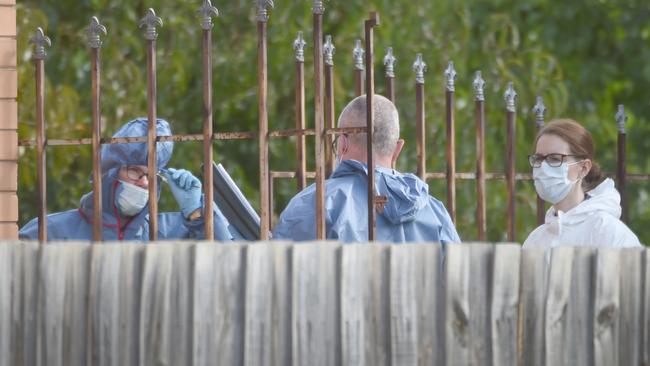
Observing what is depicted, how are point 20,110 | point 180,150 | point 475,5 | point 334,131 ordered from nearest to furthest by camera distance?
1. point 334,131
2. point 20,110
3. point 180,150
4. point 475,5

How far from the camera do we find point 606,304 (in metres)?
3.81

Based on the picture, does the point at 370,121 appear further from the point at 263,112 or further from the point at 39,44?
the point at 39,44

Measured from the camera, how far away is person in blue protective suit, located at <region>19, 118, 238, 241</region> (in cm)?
616

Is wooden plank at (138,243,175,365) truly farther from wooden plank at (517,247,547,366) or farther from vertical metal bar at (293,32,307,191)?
vertical metal bar at (293,32,307,191)

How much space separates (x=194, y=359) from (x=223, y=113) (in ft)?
22.7

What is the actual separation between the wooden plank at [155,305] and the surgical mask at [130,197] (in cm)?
227

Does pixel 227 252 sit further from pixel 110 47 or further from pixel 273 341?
pixel 110 47

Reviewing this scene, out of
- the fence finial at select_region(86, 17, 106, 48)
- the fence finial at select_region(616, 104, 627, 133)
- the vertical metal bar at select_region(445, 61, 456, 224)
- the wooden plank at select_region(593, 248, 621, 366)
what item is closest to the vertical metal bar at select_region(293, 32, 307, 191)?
the vertical metal bar at select_region(445, 61, 456, 224)

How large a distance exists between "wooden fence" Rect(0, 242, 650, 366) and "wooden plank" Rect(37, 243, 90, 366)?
29 mm

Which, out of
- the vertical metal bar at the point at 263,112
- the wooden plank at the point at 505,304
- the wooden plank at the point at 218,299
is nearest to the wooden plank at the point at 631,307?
the wooden plank at the point at 505,304

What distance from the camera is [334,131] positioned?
16.6ft

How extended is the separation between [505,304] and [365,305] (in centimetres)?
35

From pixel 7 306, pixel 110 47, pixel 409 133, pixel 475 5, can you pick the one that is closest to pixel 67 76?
Answer: pixel 110 47

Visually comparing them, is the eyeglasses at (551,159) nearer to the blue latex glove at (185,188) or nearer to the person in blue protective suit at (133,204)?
the person in blue protective suit at (133,204)
